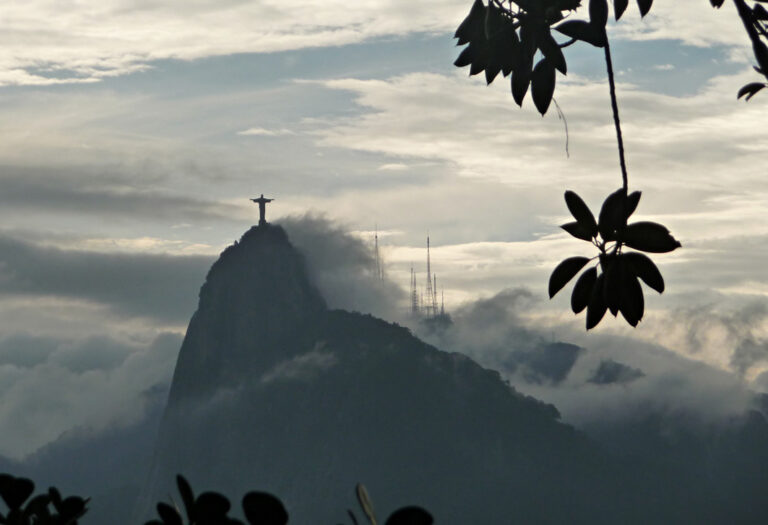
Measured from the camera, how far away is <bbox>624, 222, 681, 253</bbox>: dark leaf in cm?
668

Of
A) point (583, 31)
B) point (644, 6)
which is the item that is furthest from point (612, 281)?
point (644, 6)

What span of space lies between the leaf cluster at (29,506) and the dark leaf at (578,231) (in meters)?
3.67

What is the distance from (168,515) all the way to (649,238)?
346 cm

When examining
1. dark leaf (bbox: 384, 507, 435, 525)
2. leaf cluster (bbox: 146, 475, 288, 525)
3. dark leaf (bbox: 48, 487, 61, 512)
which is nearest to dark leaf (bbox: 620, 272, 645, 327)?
dark leaf (bbox: 384, 507, 435, 525)

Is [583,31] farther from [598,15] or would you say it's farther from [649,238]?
[649,238]

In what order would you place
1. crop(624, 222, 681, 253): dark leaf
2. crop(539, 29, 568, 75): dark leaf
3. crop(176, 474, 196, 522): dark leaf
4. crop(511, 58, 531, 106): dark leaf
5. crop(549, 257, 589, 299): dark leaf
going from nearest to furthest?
crop(176, 474, 196, 522): dark leaf, crop(624, 222, 681, 253): dark leaf, crop(549, 257, 589, 299): dark leaf, crop(539, 29, 568, 75): dark leaf, crop(511, 58, 531, 106): dark leaf

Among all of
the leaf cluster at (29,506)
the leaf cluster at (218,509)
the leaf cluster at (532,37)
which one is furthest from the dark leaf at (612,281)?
the leaf cluster at (29,506)

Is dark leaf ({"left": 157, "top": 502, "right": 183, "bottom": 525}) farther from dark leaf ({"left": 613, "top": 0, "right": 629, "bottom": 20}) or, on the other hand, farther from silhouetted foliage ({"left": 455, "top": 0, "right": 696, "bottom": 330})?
dark leaf ({"left": 613, "top": 0, "right": 629, "bottom": 20})

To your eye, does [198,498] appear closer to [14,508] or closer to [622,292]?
[14,508]

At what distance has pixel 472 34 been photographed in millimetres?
9008

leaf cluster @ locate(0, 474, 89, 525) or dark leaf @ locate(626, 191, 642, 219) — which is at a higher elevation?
dark leaf @ locate(626, 191, 642, 219)

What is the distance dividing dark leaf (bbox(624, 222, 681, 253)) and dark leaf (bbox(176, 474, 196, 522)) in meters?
3.28

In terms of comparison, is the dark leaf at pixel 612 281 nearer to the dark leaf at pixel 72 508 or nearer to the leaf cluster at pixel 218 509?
the leaf cluster at pixel 218 509

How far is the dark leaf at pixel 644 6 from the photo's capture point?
7695mm
